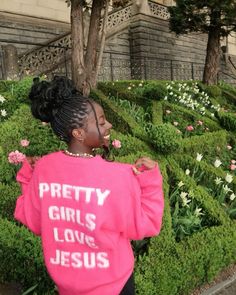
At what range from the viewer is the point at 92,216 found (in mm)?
1762

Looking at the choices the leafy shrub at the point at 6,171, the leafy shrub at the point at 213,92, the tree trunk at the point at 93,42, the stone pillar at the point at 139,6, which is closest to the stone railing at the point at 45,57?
the tree trunk at the point at 93,42

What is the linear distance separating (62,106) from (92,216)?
Answer: 22.4 inches

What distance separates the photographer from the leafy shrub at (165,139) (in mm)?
5066

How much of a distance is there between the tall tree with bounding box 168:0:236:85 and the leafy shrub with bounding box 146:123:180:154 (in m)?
10.2

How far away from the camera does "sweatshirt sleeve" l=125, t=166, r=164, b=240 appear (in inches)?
72.1

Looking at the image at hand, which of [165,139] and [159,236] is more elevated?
[165,139]

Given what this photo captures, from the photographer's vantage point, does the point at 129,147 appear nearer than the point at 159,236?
No

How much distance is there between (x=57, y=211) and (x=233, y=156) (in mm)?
5466

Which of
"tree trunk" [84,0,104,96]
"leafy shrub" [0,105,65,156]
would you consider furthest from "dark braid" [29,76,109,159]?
"tree trunk" [84,0,104,96]

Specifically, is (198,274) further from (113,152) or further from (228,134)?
(228,134)

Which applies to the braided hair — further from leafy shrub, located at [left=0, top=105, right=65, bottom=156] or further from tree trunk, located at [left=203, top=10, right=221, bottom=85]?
tree trunk, located at [left=203, top=10, right=221, bottom=85]

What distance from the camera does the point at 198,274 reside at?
3.47m

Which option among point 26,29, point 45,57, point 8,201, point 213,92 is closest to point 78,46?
point 8,201

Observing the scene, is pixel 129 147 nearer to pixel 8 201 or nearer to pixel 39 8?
pixel 8 201
